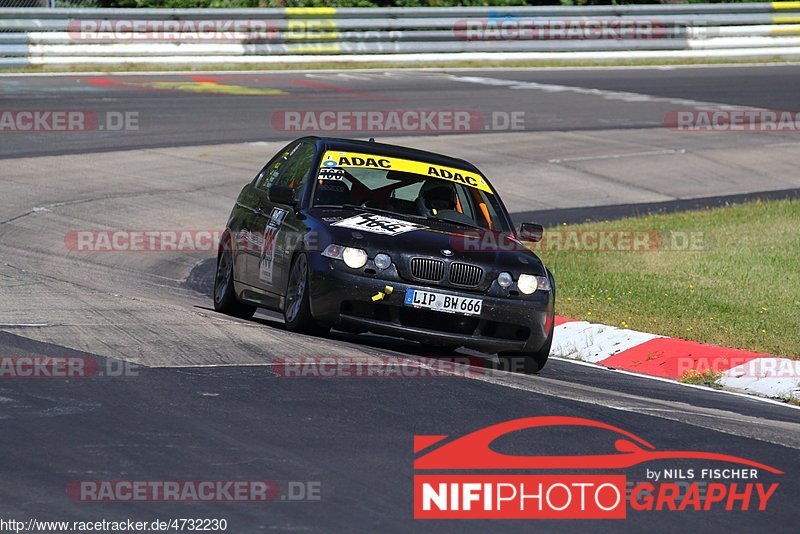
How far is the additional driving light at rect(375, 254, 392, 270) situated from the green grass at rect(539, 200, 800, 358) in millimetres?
3060

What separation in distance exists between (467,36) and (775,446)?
84.7ft

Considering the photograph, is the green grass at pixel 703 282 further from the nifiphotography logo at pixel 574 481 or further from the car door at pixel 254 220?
the nifiphotography logo at pixel 574 481

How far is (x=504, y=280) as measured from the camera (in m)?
9.74

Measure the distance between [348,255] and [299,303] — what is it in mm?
555

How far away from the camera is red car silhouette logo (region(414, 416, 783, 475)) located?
6492 millimetres

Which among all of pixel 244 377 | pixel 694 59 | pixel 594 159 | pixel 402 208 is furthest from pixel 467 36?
pixel 244 377

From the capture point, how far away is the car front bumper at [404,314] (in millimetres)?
9469

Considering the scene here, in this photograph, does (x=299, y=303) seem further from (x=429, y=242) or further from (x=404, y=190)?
(x=404, y=190)

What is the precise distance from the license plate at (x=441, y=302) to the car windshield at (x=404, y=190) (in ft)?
3.83
